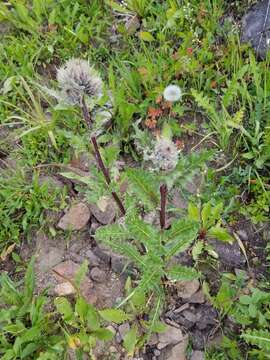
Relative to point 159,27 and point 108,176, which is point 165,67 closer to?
point 159,27

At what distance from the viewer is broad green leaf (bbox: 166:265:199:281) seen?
2.51 m

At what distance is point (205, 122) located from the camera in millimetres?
3482

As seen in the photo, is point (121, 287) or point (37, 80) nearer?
point (121, 287)

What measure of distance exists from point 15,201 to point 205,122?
1.50 metres

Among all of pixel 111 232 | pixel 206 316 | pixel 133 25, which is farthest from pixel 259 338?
pixel 133 25

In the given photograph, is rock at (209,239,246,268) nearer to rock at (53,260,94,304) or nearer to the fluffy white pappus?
rock at (53,260,94,304)

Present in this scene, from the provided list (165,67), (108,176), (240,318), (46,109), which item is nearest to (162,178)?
(108,176)

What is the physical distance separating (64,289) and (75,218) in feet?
1.68

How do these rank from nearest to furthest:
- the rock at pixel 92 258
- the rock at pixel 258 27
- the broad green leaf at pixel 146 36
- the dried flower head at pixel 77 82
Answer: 1. the dried flower head at pixel 77 82
2. the rock at pixel 92 258
3. the rock at pixel 258 27
4. the broad green leaf at pixel 146 36

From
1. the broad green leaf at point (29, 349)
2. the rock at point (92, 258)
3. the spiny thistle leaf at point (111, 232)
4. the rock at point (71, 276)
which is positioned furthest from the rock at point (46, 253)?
the spiny thistle leaf at point (111, 232)

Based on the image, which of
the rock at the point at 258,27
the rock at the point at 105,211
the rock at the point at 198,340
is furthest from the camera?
the rock at the point at 258,27

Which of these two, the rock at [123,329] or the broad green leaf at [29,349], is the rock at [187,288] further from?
the broad green leaf at [29,349]

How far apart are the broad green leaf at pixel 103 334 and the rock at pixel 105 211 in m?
0.77

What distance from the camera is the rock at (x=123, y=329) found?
2.87 m
